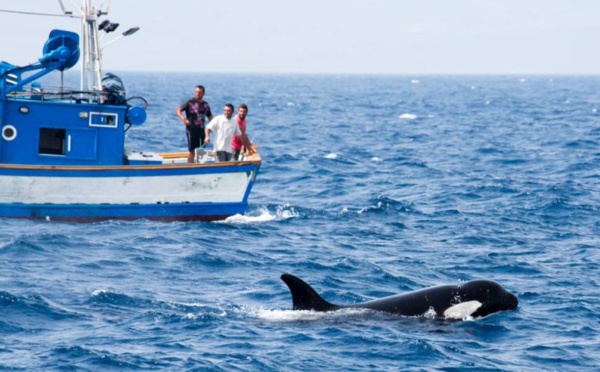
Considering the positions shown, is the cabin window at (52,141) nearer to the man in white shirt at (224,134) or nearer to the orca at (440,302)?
the man in white shirt at (224,134)

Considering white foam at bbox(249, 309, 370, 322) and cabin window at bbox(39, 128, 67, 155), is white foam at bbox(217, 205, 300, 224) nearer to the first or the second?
cabin window at bbox(39, 128, 67, 155)

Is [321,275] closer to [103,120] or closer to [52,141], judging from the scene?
[103,120]

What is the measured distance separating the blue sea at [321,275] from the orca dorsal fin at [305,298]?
15cm

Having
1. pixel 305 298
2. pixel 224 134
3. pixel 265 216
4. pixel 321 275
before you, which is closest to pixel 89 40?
pixel 224 134

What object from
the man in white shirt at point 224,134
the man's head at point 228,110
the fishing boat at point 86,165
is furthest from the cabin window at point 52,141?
the man's head at point 228,110

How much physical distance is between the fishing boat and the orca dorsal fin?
29.5 ft

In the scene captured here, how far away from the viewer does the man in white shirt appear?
24.3 meters

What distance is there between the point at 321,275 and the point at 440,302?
12.4ft

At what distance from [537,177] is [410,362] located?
22.9 m

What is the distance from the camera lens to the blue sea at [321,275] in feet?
46.4

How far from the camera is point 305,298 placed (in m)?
15.8

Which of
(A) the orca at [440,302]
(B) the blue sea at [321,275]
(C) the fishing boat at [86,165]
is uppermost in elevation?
(C) the fishing boat at [86,165]

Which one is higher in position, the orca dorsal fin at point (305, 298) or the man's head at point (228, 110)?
the man's head at point (228, 110)

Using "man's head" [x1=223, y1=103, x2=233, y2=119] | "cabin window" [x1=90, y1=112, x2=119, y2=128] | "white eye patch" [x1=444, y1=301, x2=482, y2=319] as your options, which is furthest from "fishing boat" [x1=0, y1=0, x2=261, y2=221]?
"white eye patch" [x1=444, y1=301, x2=482, y2=319]
